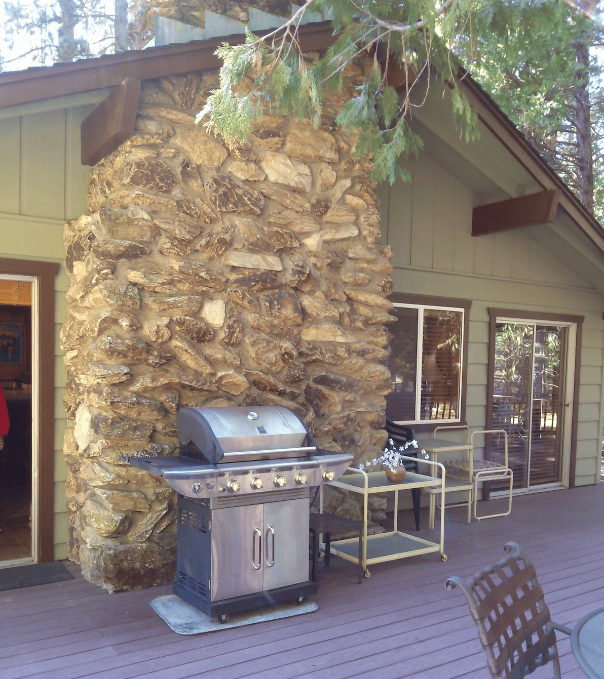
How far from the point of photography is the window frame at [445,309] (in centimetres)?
602

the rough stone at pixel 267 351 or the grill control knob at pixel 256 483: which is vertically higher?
the rough stone at pixel 267 351

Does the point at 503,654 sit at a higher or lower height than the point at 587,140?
lower

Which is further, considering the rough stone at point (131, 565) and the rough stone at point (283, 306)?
the rough stone at point (283, 306)

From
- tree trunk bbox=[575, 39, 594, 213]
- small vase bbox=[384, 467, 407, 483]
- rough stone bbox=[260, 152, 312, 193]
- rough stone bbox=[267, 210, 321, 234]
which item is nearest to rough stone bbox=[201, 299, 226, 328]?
rough stone bbox=[267, 210, 321, 234]

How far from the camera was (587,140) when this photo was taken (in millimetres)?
9469

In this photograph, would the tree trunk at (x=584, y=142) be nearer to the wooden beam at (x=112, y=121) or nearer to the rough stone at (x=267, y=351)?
the rough stone at (x=267, y=351)

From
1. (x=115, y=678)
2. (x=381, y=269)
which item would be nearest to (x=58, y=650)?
(x=115, y=678)

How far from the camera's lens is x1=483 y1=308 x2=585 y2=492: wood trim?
667 centimetres

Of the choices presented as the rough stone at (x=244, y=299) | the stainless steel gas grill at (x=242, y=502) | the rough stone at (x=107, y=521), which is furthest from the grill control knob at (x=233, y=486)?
the rough stone at (x=244, y=299)

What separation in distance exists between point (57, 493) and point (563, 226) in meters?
5.30

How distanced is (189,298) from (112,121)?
3.68 feet

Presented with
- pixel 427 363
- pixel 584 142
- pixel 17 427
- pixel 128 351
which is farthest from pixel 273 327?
pixel 584 142

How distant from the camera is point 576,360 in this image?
296 inches

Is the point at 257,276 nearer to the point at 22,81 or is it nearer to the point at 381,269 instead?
the point at 381,269
